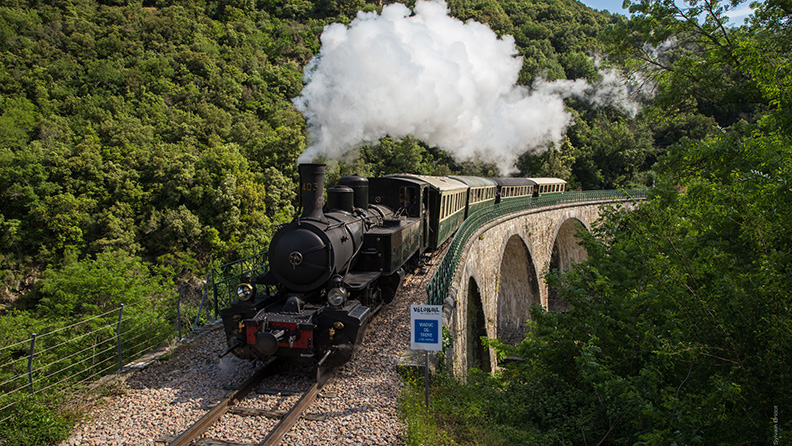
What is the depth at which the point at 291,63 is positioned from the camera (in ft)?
220

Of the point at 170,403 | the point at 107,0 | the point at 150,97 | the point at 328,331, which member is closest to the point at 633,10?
the point at 328,331

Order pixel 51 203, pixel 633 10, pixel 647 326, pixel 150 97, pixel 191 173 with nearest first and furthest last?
pixel 647 326, pixel 633 10, pixel 51 203, pixel 191 173, pixel 150 97

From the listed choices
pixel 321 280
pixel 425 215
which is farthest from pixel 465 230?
pixel 321 280

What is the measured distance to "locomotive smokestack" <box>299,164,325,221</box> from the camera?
7254 mm

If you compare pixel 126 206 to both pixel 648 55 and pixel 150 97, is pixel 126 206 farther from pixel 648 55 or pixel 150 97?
pixel 648 55

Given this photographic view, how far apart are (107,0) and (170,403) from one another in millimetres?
79495

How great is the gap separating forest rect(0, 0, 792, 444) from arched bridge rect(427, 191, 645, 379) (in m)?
1.68

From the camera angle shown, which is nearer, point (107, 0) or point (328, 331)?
point (328, 331)

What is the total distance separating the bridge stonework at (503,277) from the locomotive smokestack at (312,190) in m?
3.06

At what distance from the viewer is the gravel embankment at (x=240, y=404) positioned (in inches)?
189

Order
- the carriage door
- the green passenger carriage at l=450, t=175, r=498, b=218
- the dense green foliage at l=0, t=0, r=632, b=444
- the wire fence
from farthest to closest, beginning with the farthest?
1. the green passenger carriage at l=450, t=175, r=498, b=218
2. the dense green foliage at l=0, t=0, r=632, b=444
3. the carriage door
4. the wire fence

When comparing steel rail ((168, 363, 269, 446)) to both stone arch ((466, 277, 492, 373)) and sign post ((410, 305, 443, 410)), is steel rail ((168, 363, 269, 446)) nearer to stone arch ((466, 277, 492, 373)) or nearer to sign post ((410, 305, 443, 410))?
sign post ((410, 305, 443, 410))

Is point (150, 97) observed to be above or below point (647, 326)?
above

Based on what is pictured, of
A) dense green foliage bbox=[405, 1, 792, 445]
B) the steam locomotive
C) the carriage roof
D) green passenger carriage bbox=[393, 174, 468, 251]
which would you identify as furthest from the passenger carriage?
the steam locomotive
